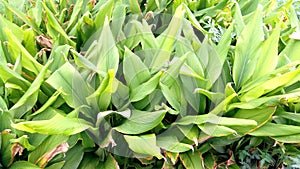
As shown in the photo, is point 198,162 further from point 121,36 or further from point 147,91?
point 121,36

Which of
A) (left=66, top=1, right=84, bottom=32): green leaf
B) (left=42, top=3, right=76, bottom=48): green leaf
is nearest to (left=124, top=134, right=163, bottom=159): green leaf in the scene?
(left=42, top=3, right=76, bottom=48): green leaf

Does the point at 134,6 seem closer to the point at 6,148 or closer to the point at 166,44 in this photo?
the point at 166,44

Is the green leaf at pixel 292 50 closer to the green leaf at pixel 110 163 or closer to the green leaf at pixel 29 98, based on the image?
the green leaf at pixel 110 163

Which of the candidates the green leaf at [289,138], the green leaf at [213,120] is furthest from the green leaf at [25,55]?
the green leaf at [289,138]

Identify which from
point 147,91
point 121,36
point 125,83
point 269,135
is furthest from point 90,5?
point 269,135

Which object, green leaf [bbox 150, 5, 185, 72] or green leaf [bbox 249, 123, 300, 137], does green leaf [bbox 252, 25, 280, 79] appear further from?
green leaf [bbox 150, 5, 185, 72]
